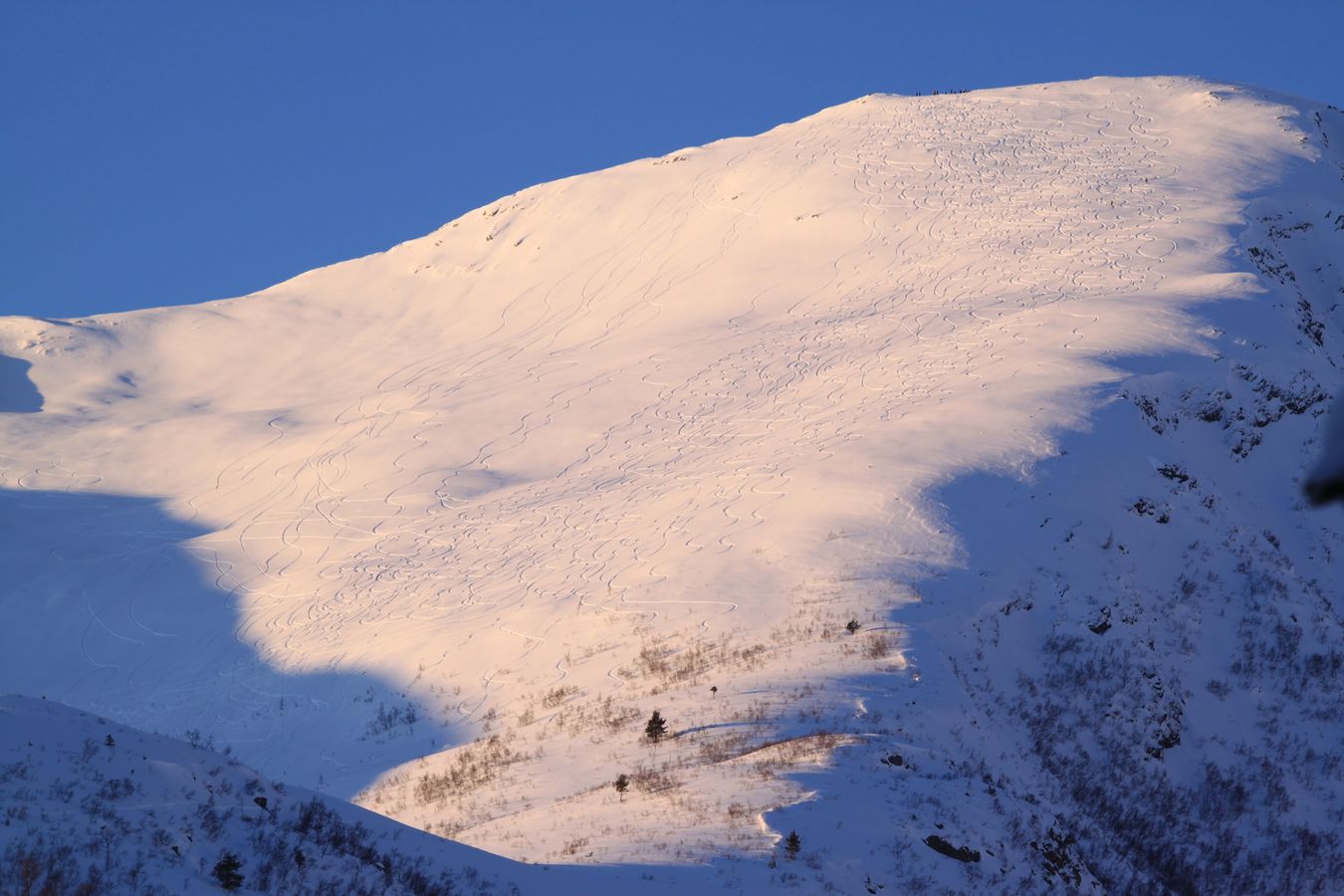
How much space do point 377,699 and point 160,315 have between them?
142ft

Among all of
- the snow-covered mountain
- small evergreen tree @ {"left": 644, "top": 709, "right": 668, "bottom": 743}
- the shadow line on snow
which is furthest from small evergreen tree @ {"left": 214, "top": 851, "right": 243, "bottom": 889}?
the shadow line on snow

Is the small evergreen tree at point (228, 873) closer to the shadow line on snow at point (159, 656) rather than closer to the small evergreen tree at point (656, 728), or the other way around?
the small evergreen tree at point (656, 728)

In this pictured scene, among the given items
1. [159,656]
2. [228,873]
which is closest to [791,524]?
[159,656]

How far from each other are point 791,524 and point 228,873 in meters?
17.2

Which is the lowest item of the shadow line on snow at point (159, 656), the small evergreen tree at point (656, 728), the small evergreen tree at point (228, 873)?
the small evergreen tree at point (228, 873)

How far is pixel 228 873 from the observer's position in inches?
356

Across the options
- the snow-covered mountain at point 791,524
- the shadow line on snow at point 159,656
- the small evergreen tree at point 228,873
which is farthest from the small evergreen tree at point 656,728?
the small evergreen tree at point 228,873

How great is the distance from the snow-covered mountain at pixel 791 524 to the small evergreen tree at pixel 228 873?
4404mm

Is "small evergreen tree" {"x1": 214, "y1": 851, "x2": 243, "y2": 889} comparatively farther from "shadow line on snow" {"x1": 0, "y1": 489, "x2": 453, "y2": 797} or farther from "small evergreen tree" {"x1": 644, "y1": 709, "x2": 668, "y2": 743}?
"shadow line on snow" {"x1": 0, "y1": 489, "x2": 453, "y2": 797}

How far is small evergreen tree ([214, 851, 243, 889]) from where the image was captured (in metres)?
9.01

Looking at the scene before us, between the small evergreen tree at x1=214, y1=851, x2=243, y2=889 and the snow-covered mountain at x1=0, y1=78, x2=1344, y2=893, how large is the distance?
440cm

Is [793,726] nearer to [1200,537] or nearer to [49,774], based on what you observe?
[49,774]

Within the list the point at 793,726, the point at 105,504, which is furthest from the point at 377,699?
the point at 105,504

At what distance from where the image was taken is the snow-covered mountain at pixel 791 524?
16562 mm
